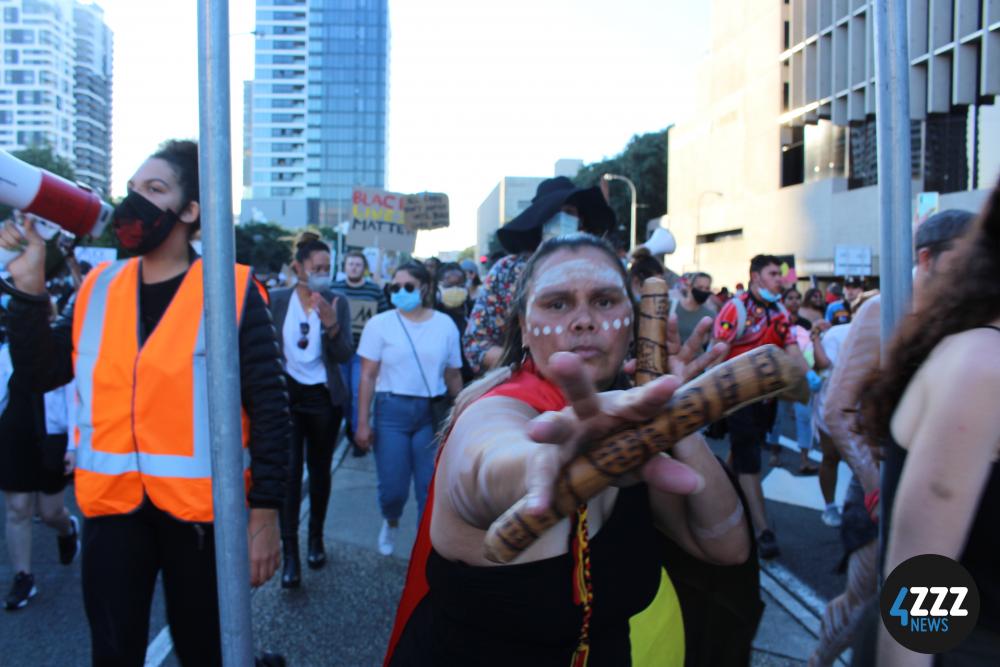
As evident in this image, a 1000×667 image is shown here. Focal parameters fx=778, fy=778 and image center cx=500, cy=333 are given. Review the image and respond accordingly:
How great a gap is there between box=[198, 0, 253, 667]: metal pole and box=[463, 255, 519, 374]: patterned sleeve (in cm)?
227

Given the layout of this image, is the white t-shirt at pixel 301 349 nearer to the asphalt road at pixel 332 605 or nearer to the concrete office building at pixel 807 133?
the asphalt road at pixel 332 605

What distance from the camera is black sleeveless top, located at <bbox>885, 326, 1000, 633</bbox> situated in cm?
132

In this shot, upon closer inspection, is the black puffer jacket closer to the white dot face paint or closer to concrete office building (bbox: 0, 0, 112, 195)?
the white dot face paint

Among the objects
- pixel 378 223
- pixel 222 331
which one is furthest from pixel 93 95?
pixel 222 331

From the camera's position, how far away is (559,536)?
1545 mm

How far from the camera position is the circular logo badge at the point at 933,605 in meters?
1.35

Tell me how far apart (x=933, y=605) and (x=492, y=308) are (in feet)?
9.96

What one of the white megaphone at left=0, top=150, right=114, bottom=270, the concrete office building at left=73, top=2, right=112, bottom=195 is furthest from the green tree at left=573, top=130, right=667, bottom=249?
the white megaphone at left=0, top=150, right=114, bottom=270

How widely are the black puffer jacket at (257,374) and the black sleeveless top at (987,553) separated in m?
1.98

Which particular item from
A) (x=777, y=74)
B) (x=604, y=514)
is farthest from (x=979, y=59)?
(x=604, y=514)

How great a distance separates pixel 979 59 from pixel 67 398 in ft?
91.1

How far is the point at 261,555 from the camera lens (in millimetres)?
2572

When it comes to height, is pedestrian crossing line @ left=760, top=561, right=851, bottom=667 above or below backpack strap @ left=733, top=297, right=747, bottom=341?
below

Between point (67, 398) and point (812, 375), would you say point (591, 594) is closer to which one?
point (67, 398)
